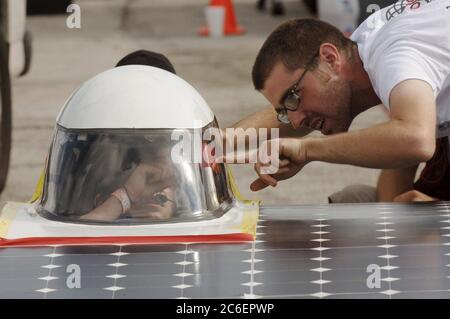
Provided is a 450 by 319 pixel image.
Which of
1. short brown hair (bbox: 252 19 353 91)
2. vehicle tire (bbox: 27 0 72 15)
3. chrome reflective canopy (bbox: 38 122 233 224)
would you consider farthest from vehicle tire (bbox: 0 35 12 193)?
vehicle tire (bbox: 27 0 72 15)

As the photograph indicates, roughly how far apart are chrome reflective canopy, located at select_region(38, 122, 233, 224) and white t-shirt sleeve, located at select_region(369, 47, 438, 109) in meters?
0.69

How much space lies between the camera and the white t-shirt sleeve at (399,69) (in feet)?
11.7

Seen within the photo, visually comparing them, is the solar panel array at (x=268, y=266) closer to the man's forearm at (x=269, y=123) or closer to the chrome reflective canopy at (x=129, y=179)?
the chrome reflective canopy at (x=129, y=179)

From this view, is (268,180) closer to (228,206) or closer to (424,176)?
(228,206)

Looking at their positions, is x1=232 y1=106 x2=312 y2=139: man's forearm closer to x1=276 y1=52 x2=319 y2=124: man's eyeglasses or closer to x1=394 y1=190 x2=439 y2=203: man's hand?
x1=276 y1=52 x2=319 y2=124: man's eyeglasses

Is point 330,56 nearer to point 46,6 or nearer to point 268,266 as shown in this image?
point 268,266

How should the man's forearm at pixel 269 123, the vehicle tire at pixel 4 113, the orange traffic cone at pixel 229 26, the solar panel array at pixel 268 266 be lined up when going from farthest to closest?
the orange traffic cone at pixel 229 26
the vehicle tire at pixel 4 113
the man's forearm at pixel 269 123
the solar panel array at pixel 268 266

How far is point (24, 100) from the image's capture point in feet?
37.5

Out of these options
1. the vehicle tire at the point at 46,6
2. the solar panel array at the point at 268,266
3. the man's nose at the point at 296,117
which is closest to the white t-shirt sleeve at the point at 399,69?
the man's nose at the point at 296,117

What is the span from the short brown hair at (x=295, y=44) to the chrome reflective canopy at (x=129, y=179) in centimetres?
79

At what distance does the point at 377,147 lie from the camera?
3521 mm

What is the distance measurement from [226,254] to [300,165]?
0.71 meters

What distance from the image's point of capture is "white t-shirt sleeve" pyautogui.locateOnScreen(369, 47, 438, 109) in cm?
357

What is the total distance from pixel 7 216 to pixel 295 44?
1218 millimetres
